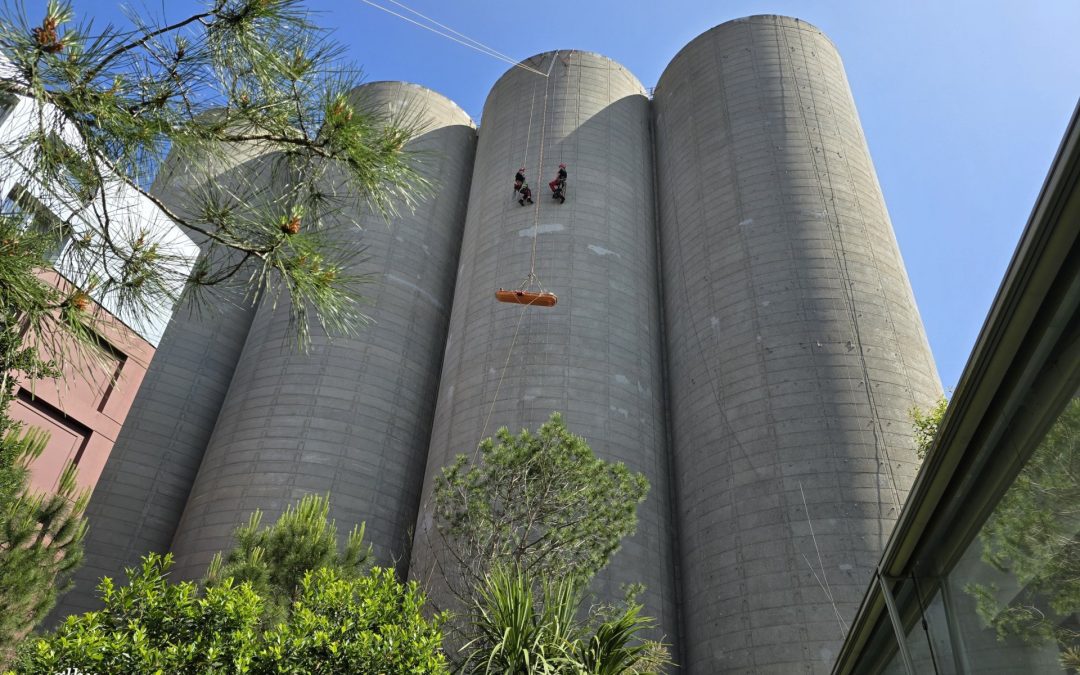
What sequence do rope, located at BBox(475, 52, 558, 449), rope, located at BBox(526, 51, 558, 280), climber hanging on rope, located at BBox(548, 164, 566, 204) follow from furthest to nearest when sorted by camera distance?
1. climber hanging on rope, located at BBox(548, 164, 566, 204)
2. rope, located at BBox(526, 51, 558, 280)
3. rope, located at BBox(475, 52, 558, 449)

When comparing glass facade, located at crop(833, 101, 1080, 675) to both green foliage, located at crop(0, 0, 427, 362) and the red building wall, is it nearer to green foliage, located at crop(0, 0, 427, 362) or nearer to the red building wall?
green foliage, located at crop(0, 0, 427, 362)

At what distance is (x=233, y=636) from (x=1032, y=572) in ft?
16.6

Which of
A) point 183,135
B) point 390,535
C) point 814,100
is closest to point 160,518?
point 390,535

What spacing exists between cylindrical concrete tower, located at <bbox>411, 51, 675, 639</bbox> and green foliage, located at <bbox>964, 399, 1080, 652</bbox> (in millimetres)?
14880

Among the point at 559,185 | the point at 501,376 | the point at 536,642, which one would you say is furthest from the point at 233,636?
the point at 559,185

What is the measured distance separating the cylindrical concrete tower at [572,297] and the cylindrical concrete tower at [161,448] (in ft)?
23.9

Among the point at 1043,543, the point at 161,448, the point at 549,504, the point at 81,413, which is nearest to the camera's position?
the point at 1043,543

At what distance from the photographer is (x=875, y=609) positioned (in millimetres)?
4758

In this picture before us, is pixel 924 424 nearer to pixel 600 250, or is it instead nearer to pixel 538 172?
pixel 600 250

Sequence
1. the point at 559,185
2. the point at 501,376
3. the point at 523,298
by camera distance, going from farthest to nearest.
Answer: the point at 559,185 → the point at 501,376 → the point at 523,298

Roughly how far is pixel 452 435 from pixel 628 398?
16.6ft

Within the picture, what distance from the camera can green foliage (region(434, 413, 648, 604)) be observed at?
10.8 metres

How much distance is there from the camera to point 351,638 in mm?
5875

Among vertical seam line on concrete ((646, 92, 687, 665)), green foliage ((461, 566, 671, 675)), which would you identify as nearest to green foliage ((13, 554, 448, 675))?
green foliage ((461, 566, 671, 675))
